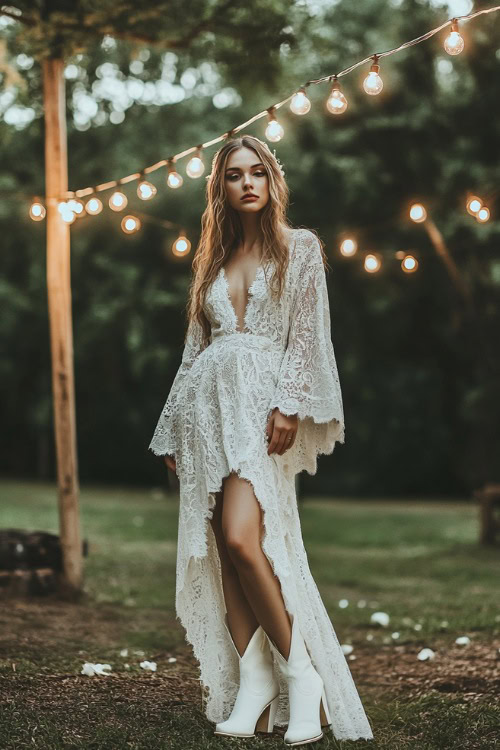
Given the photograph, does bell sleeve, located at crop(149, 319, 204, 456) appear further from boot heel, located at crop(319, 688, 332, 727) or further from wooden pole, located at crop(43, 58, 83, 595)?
wooden pole, located at crop(43, 58, 83, 595)

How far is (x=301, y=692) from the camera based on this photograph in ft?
10.3

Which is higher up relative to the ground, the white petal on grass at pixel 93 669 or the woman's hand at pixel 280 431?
the woman's hand at pixel 280 431

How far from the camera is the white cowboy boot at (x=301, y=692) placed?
3.08m

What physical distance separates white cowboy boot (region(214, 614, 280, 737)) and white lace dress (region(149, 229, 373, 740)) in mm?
159

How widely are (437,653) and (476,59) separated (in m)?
8.08

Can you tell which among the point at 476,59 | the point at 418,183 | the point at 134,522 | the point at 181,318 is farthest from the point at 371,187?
the point at 134,522

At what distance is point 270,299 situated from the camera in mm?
3361

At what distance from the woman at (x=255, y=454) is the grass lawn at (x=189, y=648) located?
0.17 metres

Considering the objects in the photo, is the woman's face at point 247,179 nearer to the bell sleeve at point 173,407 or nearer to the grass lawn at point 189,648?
the bell sleeve at point 173,407

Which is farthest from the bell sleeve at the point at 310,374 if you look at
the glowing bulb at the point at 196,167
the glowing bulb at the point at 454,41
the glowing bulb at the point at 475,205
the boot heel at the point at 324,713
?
the glowing bulb at the point at 475,205

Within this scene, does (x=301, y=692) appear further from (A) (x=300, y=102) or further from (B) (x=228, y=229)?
(A) (x=300, y=102)

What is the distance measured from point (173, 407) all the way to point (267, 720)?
44.9 inches

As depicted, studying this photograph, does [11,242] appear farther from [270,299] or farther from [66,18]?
[270,299]

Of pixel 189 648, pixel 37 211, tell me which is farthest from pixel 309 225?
pixel 189 648
